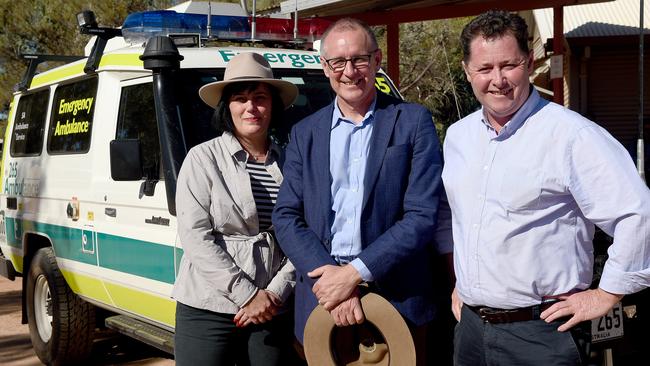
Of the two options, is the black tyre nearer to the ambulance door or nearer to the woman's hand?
the ambulance door

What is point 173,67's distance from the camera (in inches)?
165

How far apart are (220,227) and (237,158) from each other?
302 millimetres

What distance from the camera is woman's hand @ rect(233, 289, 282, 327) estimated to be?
3.27 metres

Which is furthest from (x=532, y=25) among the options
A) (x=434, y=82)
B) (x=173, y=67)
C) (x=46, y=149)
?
(x=173, y=67)

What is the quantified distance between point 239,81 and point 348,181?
0.74 m

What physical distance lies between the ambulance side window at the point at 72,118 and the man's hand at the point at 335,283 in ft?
9.78

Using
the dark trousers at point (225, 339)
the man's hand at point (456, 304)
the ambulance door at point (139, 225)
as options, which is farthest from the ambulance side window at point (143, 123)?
the man's hand at point (456, 304)

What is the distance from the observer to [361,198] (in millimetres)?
2953

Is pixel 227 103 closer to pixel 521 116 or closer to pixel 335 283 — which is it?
pixel 335 283

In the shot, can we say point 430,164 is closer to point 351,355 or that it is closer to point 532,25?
point 351,355

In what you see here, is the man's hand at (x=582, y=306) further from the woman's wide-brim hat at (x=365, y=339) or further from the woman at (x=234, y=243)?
the woman at (x=234, y=243)

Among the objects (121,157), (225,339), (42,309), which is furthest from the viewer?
(42,309)

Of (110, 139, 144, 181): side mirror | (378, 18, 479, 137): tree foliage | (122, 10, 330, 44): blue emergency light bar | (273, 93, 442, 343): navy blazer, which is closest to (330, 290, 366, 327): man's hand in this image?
(273, 93, 442, 343): navy blazer

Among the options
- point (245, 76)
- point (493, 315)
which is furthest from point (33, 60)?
point (493, 315)
